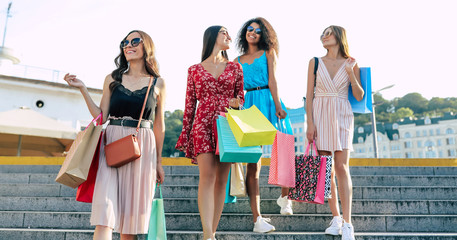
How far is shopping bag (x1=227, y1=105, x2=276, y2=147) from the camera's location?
3.03 meters

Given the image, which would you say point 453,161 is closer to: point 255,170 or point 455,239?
point 455,239

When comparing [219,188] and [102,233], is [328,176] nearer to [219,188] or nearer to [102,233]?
[219,188]

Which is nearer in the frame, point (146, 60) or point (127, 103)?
point (127, 103)

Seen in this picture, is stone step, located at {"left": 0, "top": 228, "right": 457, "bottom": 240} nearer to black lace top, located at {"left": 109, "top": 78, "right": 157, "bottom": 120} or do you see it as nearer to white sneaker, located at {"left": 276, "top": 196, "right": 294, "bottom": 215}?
white sneaker, located at {"left": 276, "top": 196, "right": 294, "bottom": 215}

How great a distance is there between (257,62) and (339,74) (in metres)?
0.94

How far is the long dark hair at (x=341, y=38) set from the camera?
450cm

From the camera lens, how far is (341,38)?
4.50m

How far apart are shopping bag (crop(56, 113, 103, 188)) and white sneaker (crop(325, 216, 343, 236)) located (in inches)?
103

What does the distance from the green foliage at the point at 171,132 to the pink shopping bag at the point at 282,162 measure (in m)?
46.7

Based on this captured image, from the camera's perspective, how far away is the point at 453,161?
9203 millimetres

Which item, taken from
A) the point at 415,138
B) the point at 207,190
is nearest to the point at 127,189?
the point at 207,190

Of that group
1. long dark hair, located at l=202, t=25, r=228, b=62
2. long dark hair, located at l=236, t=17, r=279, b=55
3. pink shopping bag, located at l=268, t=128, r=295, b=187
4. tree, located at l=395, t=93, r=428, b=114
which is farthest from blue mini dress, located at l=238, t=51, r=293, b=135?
tree, located at l=395, t=93, r=428, b=114

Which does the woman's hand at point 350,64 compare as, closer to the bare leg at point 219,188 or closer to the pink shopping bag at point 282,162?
the pink shopping bag at point 282,162

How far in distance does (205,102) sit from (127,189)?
3.53ft
